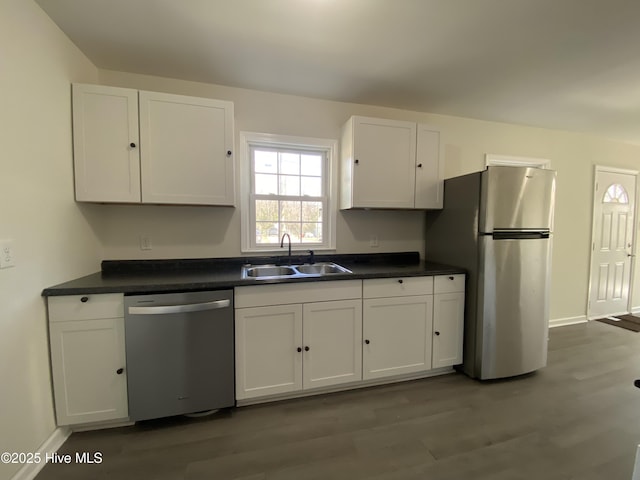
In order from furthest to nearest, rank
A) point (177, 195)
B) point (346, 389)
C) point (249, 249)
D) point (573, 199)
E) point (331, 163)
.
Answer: point (573, 199) < point (331, 163) < point (249, 249) < point (346, 389) < point (177, 195)

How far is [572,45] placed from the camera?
1776mm

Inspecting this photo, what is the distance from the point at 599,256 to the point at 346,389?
4.06 m

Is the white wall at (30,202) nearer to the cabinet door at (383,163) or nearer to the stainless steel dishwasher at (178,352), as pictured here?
the stainless steel dishwasher at (178,352)

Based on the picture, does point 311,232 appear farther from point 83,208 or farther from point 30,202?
point 30,202

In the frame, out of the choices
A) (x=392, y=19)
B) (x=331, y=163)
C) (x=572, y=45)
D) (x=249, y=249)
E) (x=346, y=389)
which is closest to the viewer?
(x=392, y=19)

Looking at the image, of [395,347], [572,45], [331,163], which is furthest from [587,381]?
[331,163]

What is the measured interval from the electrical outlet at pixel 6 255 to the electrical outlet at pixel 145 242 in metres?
0.91

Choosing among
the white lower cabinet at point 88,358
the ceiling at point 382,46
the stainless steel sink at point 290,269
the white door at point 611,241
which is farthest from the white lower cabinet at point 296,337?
the white door at point 611,241

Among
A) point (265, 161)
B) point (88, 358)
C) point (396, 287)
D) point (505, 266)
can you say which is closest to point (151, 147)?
point (265, 161)

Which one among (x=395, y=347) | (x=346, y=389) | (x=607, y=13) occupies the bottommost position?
(x=346, y=389)

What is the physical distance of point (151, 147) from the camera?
1936 millimetres

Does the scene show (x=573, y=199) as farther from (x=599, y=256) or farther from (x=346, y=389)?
(x=346, y=389)

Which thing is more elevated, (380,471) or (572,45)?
(572,45)

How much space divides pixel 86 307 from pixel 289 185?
5.73 feet
